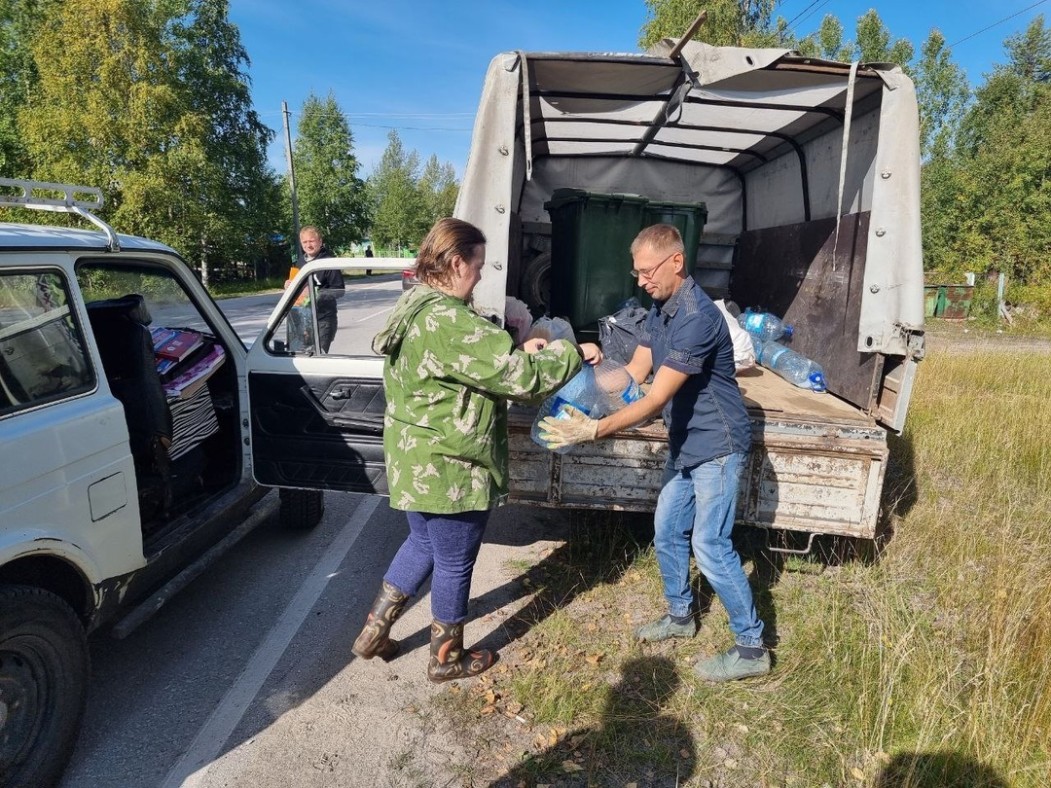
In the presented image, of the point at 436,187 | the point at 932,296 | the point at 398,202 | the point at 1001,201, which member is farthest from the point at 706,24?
the point at 436,187

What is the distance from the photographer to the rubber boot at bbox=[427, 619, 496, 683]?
294cm

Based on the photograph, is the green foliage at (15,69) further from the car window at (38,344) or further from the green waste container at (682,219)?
the car window at (38,344)

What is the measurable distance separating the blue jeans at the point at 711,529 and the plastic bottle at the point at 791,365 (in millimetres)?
1701

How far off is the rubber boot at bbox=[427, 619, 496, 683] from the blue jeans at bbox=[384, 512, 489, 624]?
5cm

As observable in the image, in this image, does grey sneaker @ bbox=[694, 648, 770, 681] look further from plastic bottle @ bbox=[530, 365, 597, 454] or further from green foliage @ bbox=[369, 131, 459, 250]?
green foliage @ bbox=[369, 131, 459, 250]

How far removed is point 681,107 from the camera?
15.2ft

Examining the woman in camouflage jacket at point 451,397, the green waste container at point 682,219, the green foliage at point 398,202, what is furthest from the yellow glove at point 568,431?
the green foliage at point 398,202

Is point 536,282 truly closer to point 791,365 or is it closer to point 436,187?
point 791,365

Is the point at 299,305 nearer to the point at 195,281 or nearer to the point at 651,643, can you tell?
the point at 195,281

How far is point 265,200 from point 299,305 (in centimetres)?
2941

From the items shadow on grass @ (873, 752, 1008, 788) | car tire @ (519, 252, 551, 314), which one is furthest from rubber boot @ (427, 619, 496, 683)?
car tire @ (519, 252, 551, 314)

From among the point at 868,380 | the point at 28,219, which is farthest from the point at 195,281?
the point at 28,219

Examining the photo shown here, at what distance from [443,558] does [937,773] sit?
204cm

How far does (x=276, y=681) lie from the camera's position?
2.97 metres
